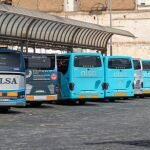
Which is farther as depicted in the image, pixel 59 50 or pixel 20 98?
pixel 59 50

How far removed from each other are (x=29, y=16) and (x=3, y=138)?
13958 mm

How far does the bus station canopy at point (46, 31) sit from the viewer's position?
27.4m

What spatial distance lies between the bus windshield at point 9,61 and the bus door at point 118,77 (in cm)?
920

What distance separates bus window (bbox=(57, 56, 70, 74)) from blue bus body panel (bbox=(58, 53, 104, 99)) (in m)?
0.26

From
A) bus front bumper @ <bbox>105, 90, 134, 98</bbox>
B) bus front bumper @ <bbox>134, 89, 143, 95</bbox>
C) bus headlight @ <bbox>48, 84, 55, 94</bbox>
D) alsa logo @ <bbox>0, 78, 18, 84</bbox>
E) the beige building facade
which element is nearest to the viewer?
alsa logo @ <bbox>0, 78, 18, 84</bbox>

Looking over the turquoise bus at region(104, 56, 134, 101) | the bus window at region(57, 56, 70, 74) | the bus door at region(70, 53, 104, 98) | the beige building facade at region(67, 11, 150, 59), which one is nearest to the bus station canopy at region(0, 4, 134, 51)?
the bus window at region(57, 56, 70, 74)

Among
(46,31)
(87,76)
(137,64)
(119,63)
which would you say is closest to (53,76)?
(87,76)

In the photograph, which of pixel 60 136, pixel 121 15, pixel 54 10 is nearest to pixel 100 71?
pixel 60 136

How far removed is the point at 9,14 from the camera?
26.4 meters

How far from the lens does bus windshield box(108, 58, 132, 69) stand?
3023 cm

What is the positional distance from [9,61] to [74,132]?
6.65 metres

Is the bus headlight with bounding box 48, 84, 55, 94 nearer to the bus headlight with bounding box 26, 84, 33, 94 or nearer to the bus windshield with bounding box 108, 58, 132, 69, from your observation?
the bus headlight with bounding box 26, 84, 33, 94

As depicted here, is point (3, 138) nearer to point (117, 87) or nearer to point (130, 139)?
point (130, 139)

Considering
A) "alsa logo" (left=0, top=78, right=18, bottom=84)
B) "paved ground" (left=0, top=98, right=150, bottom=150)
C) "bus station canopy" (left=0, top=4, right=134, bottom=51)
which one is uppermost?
"bus station canopy" (left=0, top=4, right=134, bottom=51)
